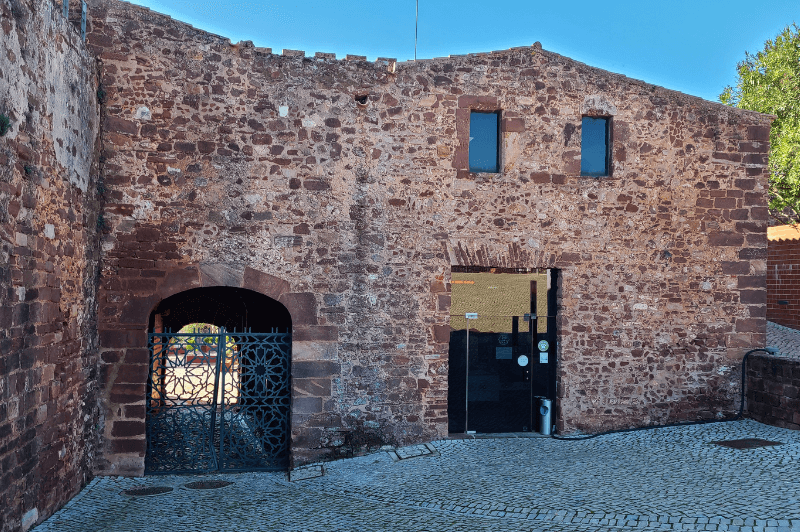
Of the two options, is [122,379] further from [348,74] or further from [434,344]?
[348,74]

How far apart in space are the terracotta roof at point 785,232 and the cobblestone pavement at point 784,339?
191 centimetres

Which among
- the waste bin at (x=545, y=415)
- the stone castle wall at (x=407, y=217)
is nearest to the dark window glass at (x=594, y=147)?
the stone castle wall at (x=407, y=217)

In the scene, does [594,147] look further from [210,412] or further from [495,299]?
[210,412]

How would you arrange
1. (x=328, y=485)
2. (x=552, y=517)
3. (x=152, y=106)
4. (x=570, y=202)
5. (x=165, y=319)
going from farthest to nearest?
1. (x=165, y=319)
2. (x=570, y=202)
3. (x=152, y=106)
4. (x=328, y=485)
5. (x=552, y=517)

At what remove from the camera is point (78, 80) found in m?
6.46

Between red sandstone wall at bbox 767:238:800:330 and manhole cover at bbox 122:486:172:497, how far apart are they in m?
12.9

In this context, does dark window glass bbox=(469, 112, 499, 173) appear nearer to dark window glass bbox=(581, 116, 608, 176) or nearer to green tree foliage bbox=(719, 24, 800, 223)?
dark window glass bbox=(581, 116, 608, 176)

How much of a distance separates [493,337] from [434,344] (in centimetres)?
103

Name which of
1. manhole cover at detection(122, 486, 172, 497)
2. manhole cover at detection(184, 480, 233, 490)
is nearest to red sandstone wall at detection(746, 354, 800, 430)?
manhole cover at detection(184, 480, 233, 490)

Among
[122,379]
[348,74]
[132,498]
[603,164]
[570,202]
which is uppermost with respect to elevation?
[348,74]

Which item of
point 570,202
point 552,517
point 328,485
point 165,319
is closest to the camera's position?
point 552,517

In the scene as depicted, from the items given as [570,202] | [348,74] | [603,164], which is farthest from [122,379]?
[603,164]

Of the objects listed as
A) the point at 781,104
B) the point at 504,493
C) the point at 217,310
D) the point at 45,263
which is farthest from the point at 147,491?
the point at 781,104

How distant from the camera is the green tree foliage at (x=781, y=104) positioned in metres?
16.6
